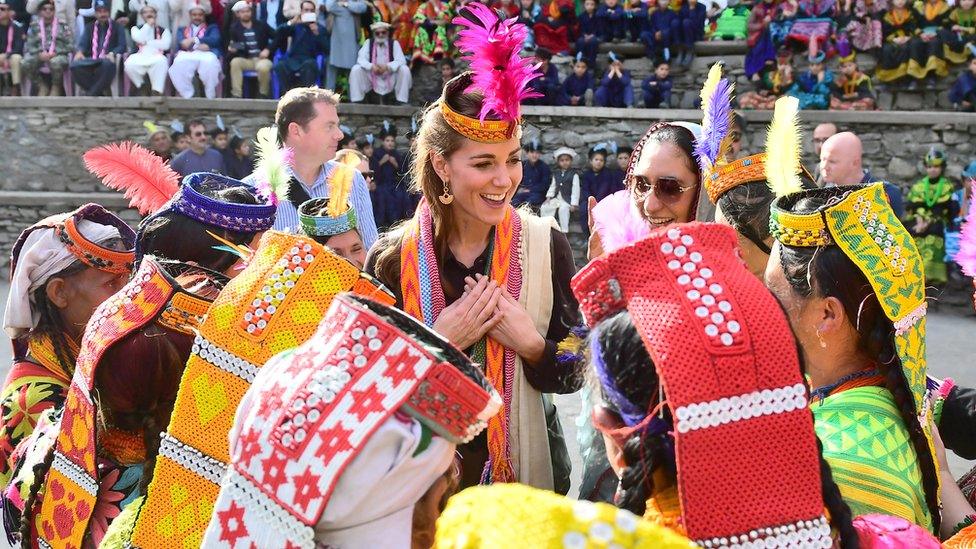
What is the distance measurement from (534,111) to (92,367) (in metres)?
13.9

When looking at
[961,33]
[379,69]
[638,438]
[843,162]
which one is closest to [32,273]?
[638,438]

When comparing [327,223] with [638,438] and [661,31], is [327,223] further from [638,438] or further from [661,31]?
[661,31]

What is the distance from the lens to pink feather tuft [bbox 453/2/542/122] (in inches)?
116

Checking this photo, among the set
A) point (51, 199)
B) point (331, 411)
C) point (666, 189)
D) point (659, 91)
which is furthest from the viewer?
point (659, 91)

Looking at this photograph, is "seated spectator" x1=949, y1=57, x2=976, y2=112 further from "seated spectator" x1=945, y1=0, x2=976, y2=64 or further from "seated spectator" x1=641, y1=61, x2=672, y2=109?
"seated spectator" x1=641, y1=61, x2=672, y2=109

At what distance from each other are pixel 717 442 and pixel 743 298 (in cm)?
24

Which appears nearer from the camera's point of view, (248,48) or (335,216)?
(335,216)

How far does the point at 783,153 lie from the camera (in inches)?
106

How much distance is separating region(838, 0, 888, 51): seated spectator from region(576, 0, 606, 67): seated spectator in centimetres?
394

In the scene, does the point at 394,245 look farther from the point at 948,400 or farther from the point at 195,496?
the point at 948,400

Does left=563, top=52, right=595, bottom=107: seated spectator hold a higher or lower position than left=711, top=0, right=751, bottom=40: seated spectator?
lower

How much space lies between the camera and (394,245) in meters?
3.09

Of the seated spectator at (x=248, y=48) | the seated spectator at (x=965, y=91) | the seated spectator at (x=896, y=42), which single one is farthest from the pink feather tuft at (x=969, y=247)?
the seated spectator at (x=248, y=48)

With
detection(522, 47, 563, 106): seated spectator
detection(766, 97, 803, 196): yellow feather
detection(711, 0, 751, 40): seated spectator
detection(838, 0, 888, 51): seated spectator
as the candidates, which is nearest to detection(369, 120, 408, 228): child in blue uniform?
detection(522, 47, 563, 106): seated spectator
